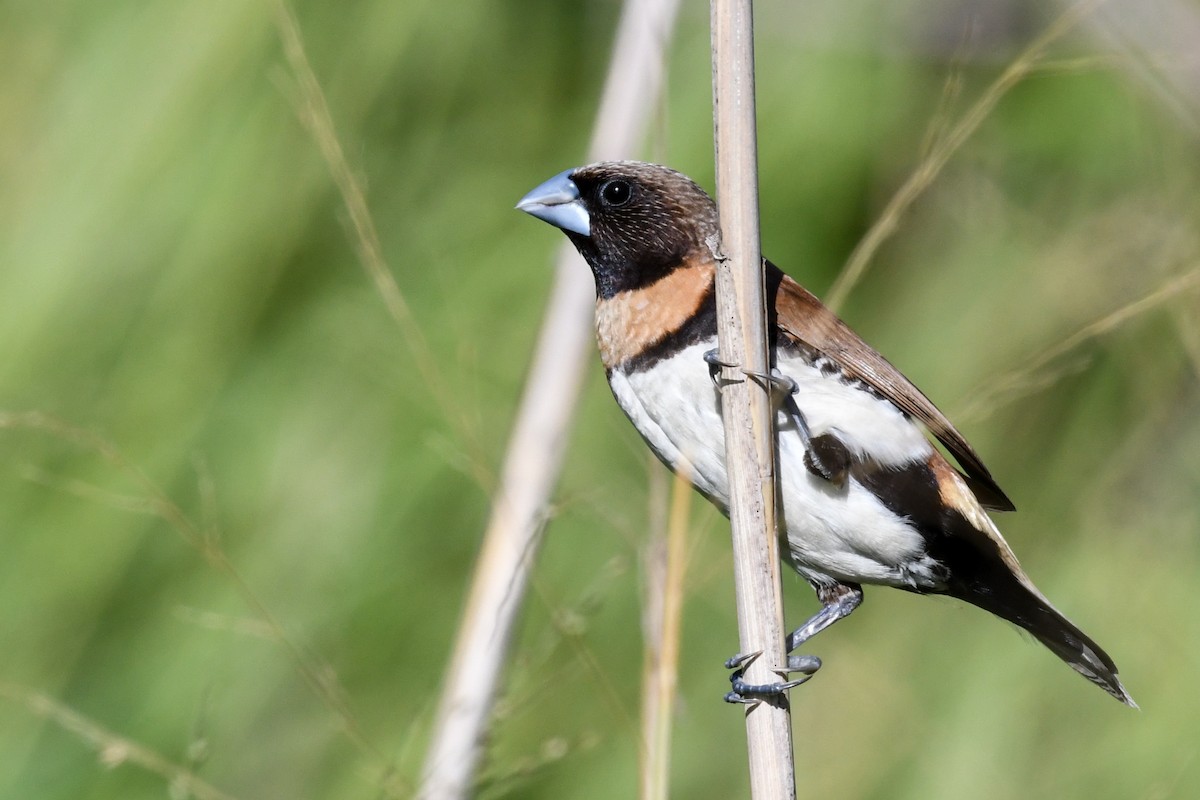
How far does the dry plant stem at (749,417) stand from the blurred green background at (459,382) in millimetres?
759

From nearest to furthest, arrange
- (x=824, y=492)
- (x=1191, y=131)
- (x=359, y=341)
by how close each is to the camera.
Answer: (x=824, y=492) → (x=1191, y=131) → (x=359, y=341)

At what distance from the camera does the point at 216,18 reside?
2.48 m

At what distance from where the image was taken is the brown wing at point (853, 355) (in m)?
1.78

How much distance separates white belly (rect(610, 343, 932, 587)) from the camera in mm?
1727

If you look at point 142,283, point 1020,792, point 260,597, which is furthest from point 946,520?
point 142,283

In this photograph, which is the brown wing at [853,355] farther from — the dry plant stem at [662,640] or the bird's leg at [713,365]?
the dry plant stem at [662,640]

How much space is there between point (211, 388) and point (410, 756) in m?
0.83

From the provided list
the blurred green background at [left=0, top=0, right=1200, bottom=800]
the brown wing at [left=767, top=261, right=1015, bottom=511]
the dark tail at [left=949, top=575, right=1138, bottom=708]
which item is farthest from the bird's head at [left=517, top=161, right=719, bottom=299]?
the dark tail at [left=949, top=575, right=1138, bottom=708]

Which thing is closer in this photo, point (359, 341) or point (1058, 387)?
point (359, 341)

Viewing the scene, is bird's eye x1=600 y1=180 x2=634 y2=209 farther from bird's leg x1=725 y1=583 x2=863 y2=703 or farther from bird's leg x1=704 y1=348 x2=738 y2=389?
bird's leg x1=725 y1=583 x2=863 y2=703

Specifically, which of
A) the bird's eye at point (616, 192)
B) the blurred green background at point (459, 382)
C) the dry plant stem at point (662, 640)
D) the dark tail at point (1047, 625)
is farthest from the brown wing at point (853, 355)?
the blurred green background at point (459, 382)

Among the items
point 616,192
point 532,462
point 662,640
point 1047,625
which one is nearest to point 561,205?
point 616,192

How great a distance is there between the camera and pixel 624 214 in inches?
78.8

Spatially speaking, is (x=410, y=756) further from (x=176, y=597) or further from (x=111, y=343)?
(x=111, y=343)
